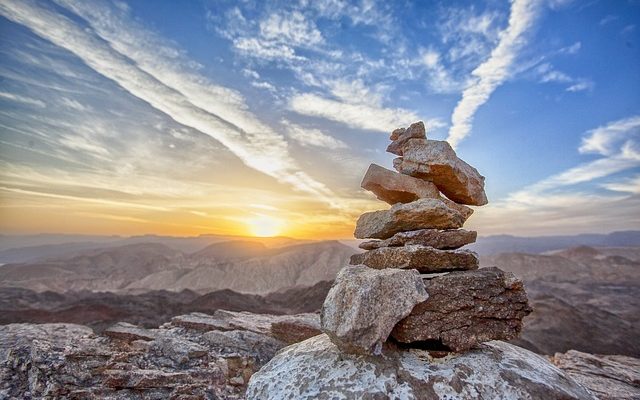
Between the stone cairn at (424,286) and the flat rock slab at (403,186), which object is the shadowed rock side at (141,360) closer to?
the stone cairn at (424,286)

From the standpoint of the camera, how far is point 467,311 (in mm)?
5578

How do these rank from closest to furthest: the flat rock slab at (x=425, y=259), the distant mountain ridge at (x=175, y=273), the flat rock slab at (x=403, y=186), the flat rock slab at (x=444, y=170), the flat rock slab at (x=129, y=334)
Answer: the flat rock slab at (x=425, y=259) < the flat rock slab at (x=444, y=170) < the flat rock slab at (x=403, y=186) < the flat rock slab at (x=129, y=334) < the distant mountain ridge at (x=175, y=273)

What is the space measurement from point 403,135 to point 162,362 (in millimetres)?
12791

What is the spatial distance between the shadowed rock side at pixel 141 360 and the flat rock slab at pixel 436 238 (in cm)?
887

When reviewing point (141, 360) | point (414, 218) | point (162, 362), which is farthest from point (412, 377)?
point (141, 360)

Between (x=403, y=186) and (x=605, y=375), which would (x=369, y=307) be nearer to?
(x=403, y=186)

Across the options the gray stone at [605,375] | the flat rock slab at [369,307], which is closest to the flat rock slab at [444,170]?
the flat rock slab at [369,307]

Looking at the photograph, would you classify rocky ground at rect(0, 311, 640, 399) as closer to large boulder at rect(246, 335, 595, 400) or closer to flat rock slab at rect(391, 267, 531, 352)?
large boulder at rect(246, 335, 595, 400)

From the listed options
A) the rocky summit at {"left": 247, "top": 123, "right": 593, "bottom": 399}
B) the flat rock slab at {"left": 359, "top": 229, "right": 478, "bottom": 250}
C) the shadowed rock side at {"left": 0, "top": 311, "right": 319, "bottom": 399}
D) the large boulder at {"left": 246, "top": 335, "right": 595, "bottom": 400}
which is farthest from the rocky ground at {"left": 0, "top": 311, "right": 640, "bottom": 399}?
the flat rock slab at {"left": 359, "top": 229, "right": 478, "bottom": 250}

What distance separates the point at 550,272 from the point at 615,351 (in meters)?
53.6

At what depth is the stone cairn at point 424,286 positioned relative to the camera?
5.05 m

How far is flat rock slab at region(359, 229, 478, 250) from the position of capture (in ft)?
21.0

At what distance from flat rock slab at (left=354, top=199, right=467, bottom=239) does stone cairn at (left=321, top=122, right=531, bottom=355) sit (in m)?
0.02

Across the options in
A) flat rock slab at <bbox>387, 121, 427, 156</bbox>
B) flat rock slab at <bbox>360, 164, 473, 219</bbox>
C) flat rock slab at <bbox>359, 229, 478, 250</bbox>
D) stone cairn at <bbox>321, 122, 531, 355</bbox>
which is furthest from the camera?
flat rock slab at <bbox>387, 121, 427, 156</bbox>
